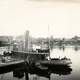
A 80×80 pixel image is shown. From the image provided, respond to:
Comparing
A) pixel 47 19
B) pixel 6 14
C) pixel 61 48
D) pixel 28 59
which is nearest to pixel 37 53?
pixel 28 59

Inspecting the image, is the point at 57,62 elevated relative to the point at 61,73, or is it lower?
elevated

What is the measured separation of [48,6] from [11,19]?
1.37ft

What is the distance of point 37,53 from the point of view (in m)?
1.66

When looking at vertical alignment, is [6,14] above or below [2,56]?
above

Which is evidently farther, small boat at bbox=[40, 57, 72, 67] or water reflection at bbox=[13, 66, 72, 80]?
small boat at bbox=[40, 57, 72, 67]

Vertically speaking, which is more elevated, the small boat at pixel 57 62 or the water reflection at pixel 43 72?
the small boat at pixel 57 62

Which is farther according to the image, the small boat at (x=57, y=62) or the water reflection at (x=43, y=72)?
the small boat at (x=57, y=62)

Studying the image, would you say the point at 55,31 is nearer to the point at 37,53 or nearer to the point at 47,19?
the point at 47,19

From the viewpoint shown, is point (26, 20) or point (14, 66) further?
point (26, 20)

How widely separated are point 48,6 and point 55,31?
0.27 metres

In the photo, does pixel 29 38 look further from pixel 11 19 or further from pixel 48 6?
pixel 48 6

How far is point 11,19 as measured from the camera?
5.32ft

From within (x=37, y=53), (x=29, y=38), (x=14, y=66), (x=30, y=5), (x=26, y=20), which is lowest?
(x=14, y=66)

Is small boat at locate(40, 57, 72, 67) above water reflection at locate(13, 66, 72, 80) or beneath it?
above
